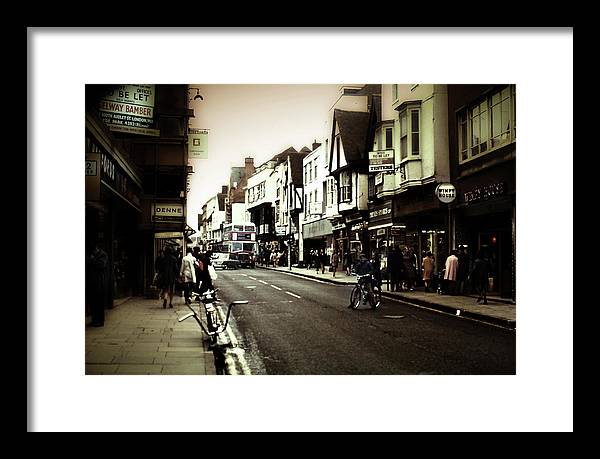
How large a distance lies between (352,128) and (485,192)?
19.5 m

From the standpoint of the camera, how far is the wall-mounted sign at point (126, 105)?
13.6 metres

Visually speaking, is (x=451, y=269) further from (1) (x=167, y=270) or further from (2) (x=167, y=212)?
(2) (x=167, y=212)

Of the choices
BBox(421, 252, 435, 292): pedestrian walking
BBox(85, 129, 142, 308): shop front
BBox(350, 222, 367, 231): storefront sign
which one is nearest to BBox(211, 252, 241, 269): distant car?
BBox(350, 222, 367, 231): storefront sign

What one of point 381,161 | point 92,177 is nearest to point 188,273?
point 92,177

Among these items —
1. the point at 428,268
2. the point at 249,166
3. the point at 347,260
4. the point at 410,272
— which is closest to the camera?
the point at 428,268

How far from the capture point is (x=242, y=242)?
51.0 meters

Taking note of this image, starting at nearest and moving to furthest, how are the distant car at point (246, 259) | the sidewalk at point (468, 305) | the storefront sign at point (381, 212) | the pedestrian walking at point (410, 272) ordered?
the sidewalk at point (468, 305) → the pedestrian walking at point (410, 272) → the storefront sign at point (381, 212) → the distant car at point (246, 259)

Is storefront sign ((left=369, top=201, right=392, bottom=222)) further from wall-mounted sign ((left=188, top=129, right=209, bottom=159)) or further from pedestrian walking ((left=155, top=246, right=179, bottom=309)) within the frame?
pedestrian walking ((left=155, top=246, right=179, bottom=309))

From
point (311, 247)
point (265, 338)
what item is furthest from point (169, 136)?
point (311, 247)

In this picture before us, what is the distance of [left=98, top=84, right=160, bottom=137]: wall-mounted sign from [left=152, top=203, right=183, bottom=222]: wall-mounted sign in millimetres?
6704

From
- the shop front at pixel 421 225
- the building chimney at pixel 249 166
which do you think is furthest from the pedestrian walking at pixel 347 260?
the building chimney at pixel 249 166

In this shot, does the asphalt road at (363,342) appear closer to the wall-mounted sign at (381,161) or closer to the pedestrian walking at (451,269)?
the pedestrian walking at (451,269)

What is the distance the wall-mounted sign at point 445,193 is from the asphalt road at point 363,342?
3.52m
